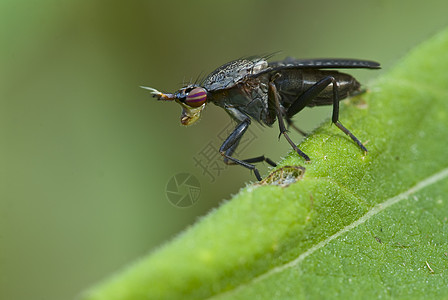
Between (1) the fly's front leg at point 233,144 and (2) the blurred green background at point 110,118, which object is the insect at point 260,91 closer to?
(1) the fly's front leg at point 233,144

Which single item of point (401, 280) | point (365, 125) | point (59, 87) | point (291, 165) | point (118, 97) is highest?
point (59, 87)

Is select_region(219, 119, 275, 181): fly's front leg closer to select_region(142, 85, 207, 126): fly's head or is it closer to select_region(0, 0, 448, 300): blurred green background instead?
select_region(142, 85, 207, 126): fly's head

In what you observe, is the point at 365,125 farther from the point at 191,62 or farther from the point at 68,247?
the point at 68,247

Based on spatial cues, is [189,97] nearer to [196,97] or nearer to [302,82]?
[196,97]

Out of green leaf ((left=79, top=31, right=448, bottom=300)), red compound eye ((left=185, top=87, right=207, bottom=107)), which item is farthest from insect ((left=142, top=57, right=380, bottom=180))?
green leaf ((left=79, top=31, right=448, bottom=300))

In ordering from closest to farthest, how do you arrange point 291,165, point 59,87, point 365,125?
point 291,165 < point 365,125 < point 59,87

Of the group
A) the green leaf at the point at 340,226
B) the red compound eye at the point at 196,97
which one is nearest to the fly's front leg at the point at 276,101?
the green leaf at the point at 340,226

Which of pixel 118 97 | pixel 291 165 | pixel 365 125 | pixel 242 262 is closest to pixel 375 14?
pixel 365 125
